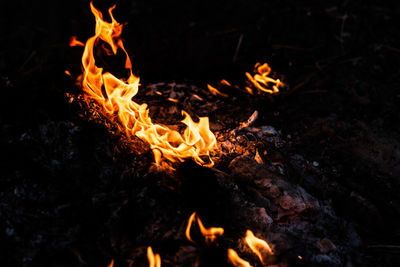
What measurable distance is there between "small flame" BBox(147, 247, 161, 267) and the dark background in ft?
1.96

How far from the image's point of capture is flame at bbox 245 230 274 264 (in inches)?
76.7

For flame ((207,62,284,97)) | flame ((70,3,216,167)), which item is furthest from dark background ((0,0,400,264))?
flame ((70,3,216,167))

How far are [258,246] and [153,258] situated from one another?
0.71 meters

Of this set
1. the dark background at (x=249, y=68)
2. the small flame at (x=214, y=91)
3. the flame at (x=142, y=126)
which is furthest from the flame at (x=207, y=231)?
the small flame at (x=214, y=91)

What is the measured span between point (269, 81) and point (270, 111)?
0.51 m

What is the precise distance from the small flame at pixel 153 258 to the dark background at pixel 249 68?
60 centimetres

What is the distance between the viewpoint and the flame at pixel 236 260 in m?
1.85

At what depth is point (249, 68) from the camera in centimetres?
389

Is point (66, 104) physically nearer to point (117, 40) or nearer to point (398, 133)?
point (117, 40)

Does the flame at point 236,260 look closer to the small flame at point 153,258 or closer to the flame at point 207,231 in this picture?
the flame at point 207,231

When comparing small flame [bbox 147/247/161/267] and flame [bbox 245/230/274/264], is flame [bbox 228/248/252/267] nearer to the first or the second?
flame [bbox 245/230/274/264]

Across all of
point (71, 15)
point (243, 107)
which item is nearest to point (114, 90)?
point (243, 107)

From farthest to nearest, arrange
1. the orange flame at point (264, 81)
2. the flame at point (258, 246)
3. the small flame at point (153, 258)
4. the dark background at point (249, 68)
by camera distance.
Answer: the orange flame at point (264, 81)
the dark background at point (249, 68)
the flame at point (258, 246)
the small flame at point (153, 258)

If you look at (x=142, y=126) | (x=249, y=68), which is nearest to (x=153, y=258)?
(x=142, y=126)
